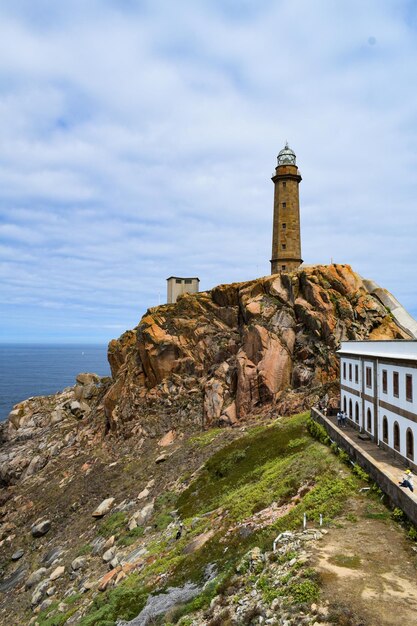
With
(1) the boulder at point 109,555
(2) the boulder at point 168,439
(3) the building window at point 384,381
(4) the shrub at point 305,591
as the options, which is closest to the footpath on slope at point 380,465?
(3) the building window at point 384,381

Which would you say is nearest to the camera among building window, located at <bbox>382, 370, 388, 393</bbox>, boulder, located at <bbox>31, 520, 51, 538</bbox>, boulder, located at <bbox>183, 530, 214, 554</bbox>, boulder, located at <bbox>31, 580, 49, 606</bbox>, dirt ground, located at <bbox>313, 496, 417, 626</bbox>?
dirt ground, located at <bbox>313, 496, 417, 626</bbox>

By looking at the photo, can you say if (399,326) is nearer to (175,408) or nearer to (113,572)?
(175,408)

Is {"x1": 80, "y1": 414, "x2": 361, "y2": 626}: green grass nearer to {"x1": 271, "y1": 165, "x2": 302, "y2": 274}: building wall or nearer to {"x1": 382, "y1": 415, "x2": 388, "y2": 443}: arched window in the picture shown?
{"x1": 382, "y1": 415, "x2": 388, "y2": 443}: arched window

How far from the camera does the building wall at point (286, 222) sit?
57.9m

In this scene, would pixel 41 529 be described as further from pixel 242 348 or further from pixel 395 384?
pixel 395 384

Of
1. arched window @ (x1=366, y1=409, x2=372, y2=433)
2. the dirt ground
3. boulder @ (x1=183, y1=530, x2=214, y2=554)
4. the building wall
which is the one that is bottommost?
boulder @ (x1=183, y1=530, x2=214, y2=554)

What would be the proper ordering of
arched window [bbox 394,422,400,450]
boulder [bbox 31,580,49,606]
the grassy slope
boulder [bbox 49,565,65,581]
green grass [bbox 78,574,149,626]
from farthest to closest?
boulder [bbox 49,565,65,581] → boulder [bbox 31,580,49,606] → arched window [bbox 394,422,400,450] → the grassy slope → green grass [bbox 78,574,149,626]

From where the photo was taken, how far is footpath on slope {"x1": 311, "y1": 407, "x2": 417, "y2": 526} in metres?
17.6

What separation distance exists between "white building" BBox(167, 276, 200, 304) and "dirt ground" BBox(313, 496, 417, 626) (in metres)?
44.3

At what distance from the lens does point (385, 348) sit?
3023cm

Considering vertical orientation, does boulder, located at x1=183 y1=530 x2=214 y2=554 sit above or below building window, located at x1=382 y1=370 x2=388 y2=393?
below

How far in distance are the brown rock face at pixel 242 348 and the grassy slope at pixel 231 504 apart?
6783 mm

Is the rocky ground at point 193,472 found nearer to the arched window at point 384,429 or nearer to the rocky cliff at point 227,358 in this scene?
the rocky cliff at point 227,358

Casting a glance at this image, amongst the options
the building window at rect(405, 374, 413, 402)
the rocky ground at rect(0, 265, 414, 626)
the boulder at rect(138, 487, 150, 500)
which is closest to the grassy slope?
the rocky ground at rect(0, 265, 414, 626)
